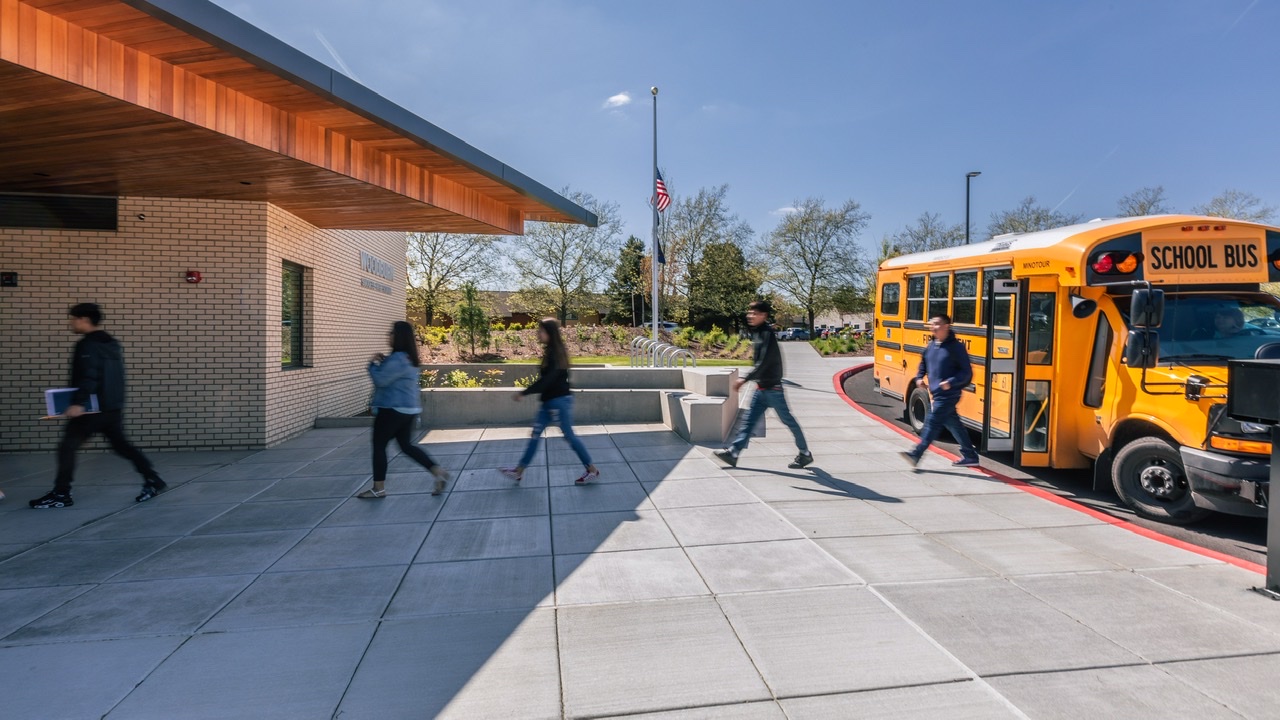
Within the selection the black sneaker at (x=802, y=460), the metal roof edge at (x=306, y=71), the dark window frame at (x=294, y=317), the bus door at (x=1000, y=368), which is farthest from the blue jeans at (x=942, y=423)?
the dark window frame at (x=294, y=317)

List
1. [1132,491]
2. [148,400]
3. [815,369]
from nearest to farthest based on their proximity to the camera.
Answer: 1. [1132,491]
2. [148,400]
3. [815,369]

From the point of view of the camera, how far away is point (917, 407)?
10.5 meters

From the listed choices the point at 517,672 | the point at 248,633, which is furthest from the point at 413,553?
the point at 517,672

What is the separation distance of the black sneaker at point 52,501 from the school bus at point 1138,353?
367 inches

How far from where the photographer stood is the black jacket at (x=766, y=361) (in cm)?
773

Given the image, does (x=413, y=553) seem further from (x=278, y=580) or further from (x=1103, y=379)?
(x=1103, y=379)

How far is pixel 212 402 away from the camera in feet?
30.4

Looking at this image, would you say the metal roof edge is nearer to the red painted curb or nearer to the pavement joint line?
the pavement joint line

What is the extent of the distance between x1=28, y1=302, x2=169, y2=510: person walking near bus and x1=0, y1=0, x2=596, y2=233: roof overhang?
170 cm

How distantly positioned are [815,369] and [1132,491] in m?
14.3

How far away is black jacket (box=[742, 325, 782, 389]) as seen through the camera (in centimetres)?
773

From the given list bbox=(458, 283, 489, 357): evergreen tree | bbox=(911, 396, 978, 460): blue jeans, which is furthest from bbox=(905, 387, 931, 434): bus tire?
bbox=(458, 283, 489, 357): evergreen tree

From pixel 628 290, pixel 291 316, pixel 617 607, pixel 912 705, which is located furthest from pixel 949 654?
pixel 628 290

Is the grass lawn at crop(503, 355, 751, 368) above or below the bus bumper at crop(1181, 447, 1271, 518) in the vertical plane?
above
